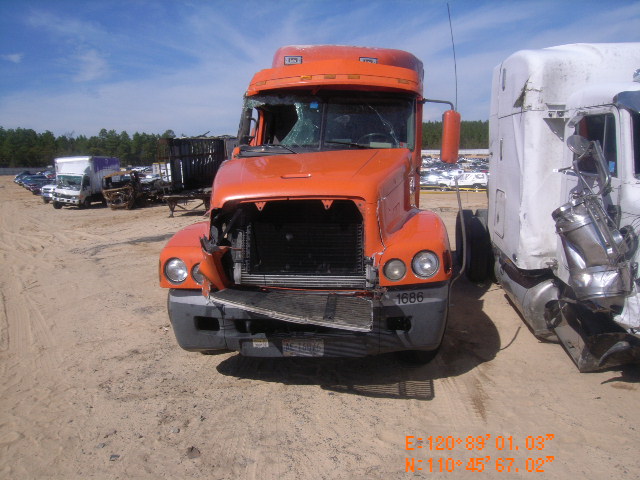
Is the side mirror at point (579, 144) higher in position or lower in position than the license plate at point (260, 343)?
higher

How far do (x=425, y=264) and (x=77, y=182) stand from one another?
26944 millimetres

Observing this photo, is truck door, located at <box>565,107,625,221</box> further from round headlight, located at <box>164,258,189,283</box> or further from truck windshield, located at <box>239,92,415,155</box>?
round headlight, located at <box>164,258,189,283</box>

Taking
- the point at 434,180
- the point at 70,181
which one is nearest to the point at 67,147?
the point at 70,181

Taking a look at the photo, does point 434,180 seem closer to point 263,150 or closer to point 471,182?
point 471,182

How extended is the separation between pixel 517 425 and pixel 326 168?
2.60 m

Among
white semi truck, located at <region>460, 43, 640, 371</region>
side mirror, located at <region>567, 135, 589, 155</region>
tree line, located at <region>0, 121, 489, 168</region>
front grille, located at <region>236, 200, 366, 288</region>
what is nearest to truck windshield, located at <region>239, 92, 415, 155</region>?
white semi truck, located at <region>460, 43, 640, 371</region>

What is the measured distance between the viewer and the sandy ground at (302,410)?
3.33 meters

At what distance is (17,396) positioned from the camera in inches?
173

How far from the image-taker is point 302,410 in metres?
4.05

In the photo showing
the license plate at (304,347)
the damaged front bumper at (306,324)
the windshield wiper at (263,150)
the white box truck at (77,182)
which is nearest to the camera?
the damaged front bumper at (306,324)

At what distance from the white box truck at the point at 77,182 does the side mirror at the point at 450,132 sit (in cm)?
2478

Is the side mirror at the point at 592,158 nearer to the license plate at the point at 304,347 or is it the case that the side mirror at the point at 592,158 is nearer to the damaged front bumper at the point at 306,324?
the damaged front bumper at the point at 306,324

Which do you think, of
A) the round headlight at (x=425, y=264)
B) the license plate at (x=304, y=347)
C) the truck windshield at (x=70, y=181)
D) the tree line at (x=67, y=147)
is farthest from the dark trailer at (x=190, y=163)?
the tree line at (x=67, y=147)

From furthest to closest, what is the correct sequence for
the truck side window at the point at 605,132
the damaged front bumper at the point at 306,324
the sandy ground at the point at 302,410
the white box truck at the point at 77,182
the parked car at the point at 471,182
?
the parked car at the point at 471,182 < the white box truck at the point at 77,182 < the truck side window at the point at 605,132 < the damaged front bumper at the point at 306,324 < the sandy ground at the point at 302,410
